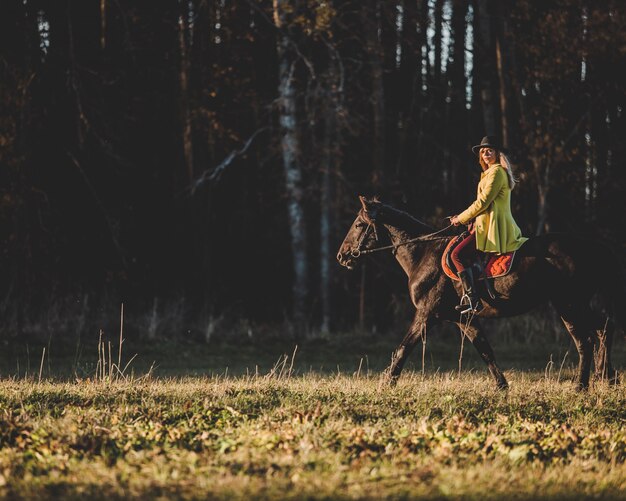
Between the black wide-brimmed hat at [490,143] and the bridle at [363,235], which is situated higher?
the black wide-brimmed hat at [490,143]

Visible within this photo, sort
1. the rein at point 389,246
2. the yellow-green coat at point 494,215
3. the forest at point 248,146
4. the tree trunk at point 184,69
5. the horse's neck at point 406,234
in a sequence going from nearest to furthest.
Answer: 1. the yellow-green coat at point 494,215
2. the rein at point 389,246
3. the horse's neck at point 406,234
4. the forest at point 248,146
5. the tree trunk at point 184,69

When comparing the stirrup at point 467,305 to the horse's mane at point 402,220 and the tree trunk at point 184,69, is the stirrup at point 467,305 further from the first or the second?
the tree trunk at point 184,69

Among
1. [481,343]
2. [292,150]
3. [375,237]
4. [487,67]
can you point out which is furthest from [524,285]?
[487,67]

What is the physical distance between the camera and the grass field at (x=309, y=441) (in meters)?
6.05

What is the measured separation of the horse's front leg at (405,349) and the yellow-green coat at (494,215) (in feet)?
3.89

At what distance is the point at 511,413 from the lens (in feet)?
29.0

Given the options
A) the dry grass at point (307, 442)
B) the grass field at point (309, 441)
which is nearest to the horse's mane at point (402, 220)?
the grass field at point (309, 441)

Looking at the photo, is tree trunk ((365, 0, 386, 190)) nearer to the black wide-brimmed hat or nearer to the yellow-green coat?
the black wide-brimmed hat

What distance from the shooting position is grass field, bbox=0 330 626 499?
605 centimetres

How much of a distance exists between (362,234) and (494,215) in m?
1.89

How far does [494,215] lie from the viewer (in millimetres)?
10641

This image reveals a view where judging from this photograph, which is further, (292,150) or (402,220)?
(292,150)

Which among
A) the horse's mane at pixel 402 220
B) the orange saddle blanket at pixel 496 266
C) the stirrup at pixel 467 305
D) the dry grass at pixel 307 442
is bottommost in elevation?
the dry grass at pixel 307 442

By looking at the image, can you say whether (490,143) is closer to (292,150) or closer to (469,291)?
(469,291)
